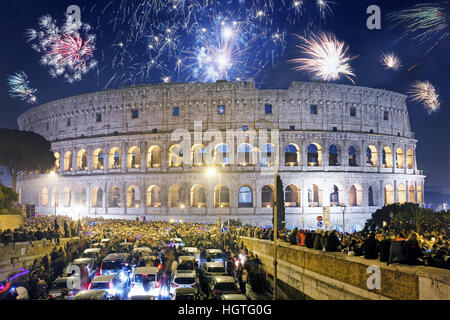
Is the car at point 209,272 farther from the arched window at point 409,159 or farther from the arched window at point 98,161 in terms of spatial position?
the arched window at point 409,159

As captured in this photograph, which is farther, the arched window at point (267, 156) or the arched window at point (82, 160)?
the arched window at point (82, 160)

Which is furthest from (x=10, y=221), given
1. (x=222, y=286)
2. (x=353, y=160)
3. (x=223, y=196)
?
(x=353, y=160)

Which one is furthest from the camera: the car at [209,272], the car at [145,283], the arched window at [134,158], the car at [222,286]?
the arched window at [134,158]

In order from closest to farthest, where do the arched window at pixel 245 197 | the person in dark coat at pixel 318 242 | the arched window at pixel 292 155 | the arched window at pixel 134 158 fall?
the person in dark coat at pixel 318 242 → the arched window at pixel 292 155 → the arched window at pixel 245 197 → the arched window at pixel 134 158

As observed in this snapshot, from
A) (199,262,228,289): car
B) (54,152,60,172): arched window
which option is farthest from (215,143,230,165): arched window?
(199,262,228,289): car

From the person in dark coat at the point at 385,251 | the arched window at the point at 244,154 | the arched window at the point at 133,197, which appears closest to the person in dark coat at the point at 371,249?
the person in dark coat at the point at 385,251
